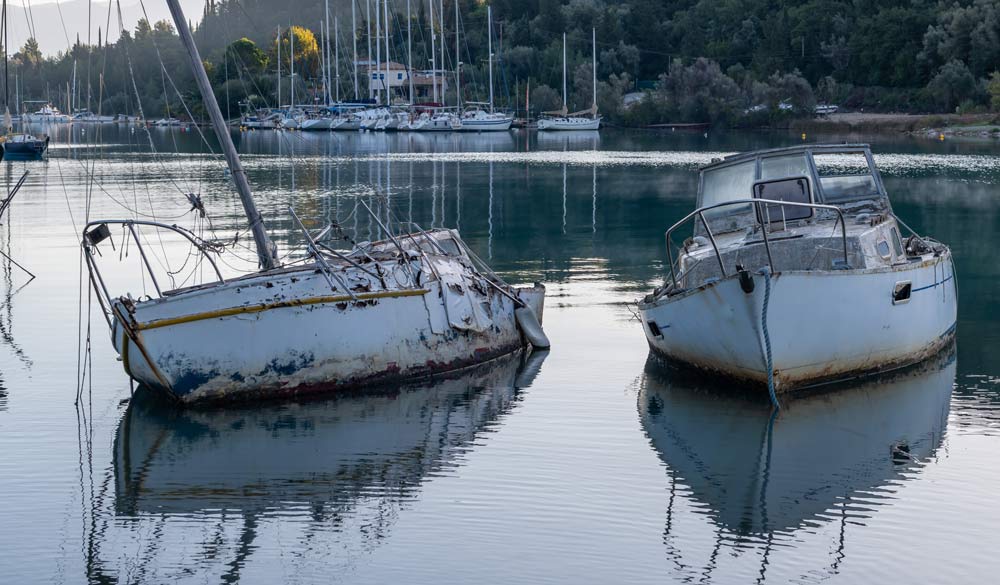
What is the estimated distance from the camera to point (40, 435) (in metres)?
16.4

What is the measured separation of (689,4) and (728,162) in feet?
518

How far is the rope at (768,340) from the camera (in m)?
16.6

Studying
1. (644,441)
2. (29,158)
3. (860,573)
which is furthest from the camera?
(29,158)

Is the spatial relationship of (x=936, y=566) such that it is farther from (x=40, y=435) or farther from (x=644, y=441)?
(x=40, y=435)

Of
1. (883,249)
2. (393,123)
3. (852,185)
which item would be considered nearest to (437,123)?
(393,123)

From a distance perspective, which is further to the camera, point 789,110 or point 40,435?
point 789,110

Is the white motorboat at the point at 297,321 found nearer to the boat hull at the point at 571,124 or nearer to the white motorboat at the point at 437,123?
the white motorboat at the point at 437,123

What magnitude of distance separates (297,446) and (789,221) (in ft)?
28.5

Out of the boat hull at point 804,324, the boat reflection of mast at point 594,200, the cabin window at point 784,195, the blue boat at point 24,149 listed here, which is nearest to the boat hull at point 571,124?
the boat reflection of mast at point 594,200

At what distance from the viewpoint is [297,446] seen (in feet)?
52.5

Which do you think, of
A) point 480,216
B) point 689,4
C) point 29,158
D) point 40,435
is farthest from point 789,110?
point 40,435

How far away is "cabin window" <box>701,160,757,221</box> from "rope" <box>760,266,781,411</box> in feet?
16.0

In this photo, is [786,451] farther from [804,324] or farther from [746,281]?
[746,281]

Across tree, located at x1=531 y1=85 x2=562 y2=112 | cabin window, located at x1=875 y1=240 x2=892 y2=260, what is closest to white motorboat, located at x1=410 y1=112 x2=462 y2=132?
tree, located at x1=531 y1=85 x2=562 y2=112
